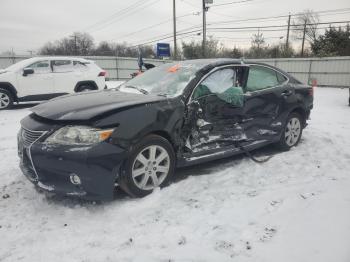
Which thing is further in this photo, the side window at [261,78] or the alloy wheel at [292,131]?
the alloy wheel at [292,131]

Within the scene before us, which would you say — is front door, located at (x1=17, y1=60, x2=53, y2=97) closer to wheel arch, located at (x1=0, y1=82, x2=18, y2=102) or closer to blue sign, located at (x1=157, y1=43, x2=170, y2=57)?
wheel arch, located at (x1=0, y1=82, x2=18, y2=102)

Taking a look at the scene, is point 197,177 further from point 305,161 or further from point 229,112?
point 305,161

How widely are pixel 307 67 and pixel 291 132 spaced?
787 inches

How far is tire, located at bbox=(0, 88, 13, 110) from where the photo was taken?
938 cm

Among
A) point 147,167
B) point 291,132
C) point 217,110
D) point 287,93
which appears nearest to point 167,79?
point 217,110

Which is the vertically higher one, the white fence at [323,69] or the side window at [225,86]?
the side window at [225,86]

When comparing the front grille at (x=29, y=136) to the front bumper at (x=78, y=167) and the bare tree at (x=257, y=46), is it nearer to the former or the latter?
the front bumper at (x=78, y=167)

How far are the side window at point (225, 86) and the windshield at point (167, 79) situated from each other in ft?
0.69

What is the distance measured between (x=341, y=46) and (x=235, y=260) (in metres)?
33.1

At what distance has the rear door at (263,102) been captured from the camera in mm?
4676

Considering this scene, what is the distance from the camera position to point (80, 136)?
3.10 m

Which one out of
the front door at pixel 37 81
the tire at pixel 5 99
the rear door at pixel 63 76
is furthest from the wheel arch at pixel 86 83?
the tire at pixel 5 99

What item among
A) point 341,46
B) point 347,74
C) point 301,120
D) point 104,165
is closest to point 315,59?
point 347,74

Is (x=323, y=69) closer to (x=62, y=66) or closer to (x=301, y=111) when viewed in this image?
(x=62, y=66)
